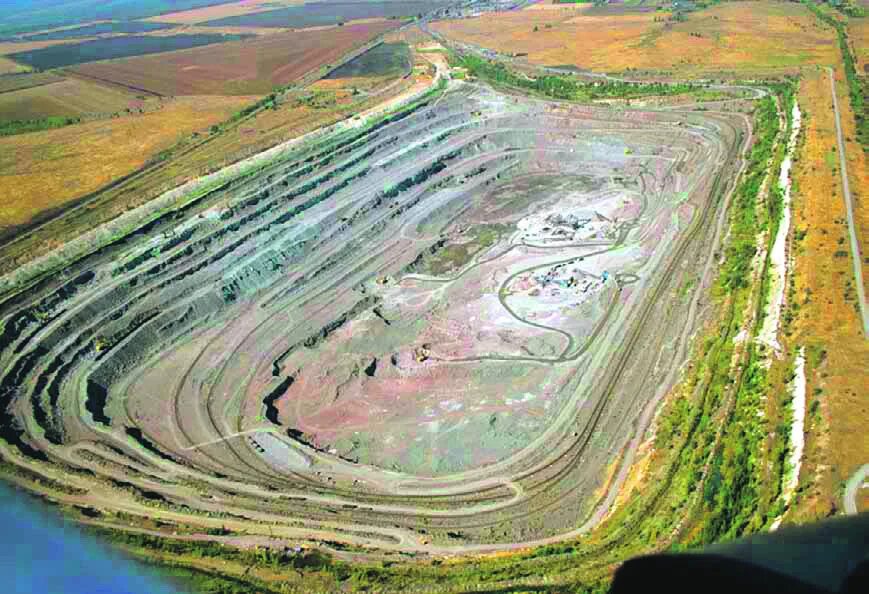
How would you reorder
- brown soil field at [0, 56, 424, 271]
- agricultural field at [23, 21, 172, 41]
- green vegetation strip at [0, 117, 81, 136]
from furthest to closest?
1. agricultural field at [23, 21, 172, 41]
2. green vegetation strip at [0, 117, 81, 136]
3. brown soil field at [0, 56, 424, 271]

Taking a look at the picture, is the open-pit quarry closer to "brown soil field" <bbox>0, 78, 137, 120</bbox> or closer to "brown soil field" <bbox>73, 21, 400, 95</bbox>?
"brown soil field" <bbox>73, 21, 400, 95</bbox>

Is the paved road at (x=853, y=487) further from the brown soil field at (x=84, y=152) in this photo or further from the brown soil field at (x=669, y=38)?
the brown soil field at (x=669, y=38)

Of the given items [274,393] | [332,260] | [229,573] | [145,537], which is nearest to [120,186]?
[332,260]

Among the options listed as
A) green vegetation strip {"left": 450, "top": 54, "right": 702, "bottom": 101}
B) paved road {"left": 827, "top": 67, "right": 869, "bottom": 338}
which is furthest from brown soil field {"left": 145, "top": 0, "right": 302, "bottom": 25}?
paved road {"left": 827, "top": 67, "right": 869, "bottom": 338}

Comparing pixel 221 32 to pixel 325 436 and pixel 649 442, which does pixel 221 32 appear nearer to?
pixel 325 436

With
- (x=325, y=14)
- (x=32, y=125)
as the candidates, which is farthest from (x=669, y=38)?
(x=32, y=125)

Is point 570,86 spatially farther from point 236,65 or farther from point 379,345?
point 236,65
